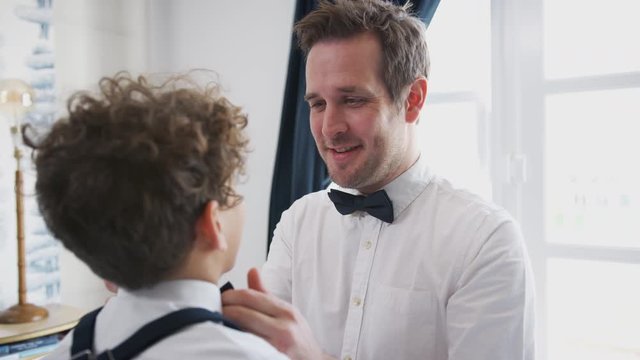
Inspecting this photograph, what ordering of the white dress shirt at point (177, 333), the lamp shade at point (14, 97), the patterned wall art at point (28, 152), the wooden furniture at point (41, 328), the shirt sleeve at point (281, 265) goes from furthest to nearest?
the patterned wall art at point (28, 152)
the lamp shade at point (14, 97)
the wooden furniture at point (41, 328)
the shirt sleeve at point (281, 265)
the white dress shirt at point (177, 333)

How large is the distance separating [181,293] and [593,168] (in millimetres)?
1831

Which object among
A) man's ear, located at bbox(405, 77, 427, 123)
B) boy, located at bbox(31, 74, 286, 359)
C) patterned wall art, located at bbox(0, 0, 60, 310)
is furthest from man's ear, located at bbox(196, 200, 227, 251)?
patterned wall art, located at bbox(0, 0, 60, 310)

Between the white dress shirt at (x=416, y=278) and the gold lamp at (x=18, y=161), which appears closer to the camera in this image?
the white dress shirt at (x=416, y=278)

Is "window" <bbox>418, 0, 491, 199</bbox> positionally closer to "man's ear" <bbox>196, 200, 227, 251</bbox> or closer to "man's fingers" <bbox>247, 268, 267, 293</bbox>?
"man's fingers" <bbox>247, 268, 267, 293</bbox>

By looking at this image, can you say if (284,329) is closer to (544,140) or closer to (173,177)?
(173,177)

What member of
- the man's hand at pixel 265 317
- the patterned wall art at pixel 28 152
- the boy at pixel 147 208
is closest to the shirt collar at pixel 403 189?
the man's hand at pixel 265 317

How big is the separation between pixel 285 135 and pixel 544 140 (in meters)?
1.12

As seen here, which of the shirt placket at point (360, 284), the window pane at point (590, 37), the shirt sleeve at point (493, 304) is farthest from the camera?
the window pane at point (590, 37)

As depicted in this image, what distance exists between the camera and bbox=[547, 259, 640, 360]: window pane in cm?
210

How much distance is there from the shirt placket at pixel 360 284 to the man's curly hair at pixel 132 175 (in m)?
0.70

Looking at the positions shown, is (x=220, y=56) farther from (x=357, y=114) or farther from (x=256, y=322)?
(x=256, y=322)

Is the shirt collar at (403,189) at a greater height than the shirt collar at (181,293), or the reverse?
the shirt collar at (403,189)

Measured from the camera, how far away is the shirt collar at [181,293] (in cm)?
82

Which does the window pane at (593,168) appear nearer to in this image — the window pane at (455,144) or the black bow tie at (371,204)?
the window pane at (455,144)
